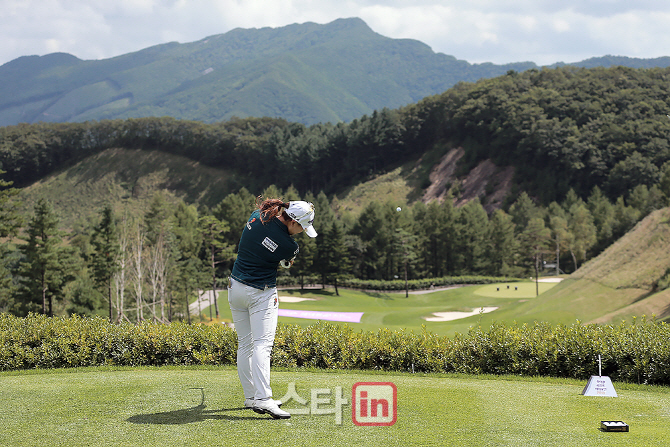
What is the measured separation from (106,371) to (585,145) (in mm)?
86262

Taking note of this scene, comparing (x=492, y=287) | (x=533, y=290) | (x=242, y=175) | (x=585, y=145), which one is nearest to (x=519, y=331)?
(x=533, y=290)

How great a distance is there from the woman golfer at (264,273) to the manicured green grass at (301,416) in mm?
385

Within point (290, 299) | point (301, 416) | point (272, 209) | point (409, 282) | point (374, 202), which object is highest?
point (374, 202)

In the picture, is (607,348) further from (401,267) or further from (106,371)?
(401,267)

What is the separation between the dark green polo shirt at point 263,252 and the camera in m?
5.27

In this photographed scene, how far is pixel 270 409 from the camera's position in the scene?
17.1 ft

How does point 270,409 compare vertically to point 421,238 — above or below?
below

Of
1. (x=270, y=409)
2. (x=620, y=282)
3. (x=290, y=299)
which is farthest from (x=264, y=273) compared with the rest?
(x=290, y=299)

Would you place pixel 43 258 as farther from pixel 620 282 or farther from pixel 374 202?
pixel 374 202

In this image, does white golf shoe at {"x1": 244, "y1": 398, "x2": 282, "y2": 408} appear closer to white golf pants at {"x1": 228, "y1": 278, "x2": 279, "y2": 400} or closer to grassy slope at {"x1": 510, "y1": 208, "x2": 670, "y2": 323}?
white golf pants at {"x1": 228, "y1": 278, "x2": 279, "y2": 400}

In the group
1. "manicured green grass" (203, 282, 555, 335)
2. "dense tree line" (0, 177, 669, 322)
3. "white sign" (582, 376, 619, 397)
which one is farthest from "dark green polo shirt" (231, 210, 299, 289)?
"dense tree line" (0, 177, 669, 322)

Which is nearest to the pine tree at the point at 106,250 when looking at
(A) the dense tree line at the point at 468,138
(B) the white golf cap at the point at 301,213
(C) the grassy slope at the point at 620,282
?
(C) the grassy slope at the point at 620,282

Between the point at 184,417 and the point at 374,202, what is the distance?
65.9 m

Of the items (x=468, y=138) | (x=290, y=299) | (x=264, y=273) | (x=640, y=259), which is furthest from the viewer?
(x=468, y=138)
